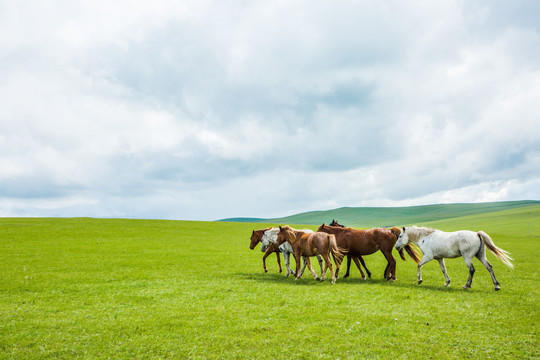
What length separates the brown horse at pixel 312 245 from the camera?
1239 cm

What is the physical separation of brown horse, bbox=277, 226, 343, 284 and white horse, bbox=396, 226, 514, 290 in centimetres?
290

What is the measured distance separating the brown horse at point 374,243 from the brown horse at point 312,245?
1003 millimetres

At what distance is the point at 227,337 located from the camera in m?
6.59

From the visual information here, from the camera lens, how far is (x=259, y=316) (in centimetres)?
788

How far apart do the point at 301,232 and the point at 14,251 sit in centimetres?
2143

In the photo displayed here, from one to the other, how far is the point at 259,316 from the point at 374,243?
714 cm

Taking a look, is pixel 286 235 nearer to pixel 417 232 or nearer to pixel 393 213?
pixel 417 232

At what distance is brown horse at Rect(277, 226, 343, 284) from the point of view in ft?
40.7

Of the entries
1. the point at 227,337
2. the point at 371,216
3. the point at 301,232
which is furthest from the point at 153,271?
the point at 371,216

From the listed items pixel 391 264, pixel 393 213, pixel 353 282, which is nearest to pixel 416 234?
pixel 391 264

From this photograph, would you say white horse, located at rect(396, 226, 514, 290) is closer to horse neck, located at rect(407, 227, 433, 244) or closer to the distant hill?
horse neck, located at rect(407, 227, 433, 244)

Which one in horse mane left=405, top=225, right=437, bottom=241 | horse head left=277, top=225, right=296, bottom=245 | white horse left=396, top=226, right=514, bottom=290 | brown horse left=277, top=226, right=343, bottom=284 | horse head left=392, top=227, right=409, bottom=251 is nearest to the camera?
white horse left=396, top=226, right=514, bottom=290

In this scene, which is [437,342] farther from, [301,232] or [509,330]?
[301,232]

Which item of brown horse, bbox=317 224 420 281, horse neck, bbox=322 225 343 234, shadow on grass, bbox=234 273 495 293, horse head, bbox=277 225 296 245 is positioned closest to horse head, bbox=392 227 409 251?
brown horse, bbox=317 224 420 281
